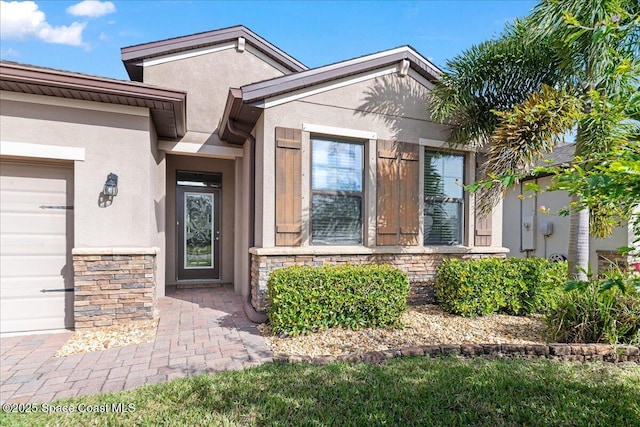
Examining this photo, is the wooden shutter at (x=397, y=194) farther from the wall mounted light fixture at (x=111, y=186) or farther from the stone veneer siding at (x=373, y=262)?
the wall mounted light fixture at (x=111, y=186)

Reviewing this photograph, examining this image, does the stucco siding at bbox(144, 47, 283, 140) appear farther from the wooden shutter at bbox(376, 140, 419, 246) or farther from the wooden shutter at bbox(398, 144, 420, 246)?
the wooden shutter at bbox(398, 144, 420, 246)

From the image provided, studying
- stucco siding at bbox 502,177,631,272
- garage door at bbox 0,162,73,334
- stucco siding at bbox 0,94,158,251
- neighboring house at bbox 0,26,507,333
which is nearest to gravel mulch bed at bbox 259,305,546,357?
neighboring house at bbox 0,26,507,333

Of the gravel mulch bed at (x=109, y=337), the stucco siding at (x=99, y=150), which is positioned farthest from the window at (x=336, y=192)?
the gravel mulch bed at (x=109, y=337)

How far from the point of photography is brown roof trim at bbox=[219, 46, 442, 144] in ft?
18.0

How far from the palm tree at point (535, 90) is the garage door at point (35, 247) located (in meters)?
6.61

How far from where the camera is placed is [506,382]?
3295 mm

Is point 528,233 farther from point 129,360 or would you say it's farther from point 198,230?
point 129,360

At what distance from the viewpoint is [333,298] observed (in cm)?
480

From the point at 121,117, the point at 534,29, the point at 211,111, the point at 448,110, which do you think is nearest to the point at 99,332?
the point at 121,117

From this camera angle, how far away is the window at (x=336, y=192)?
6.01 metres

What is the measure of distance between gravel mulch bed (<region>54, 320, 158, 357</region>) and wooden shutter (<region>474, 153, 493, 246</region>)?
258 inches

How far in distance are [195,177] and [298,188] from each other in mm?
3999

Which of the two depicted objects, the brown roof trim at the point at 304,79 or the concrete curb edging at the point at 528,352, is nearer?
the concrete curb edging at the point at 528,352

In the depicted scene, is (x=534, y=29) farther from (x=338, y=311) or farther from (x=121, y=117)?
(x=121, y=117)
